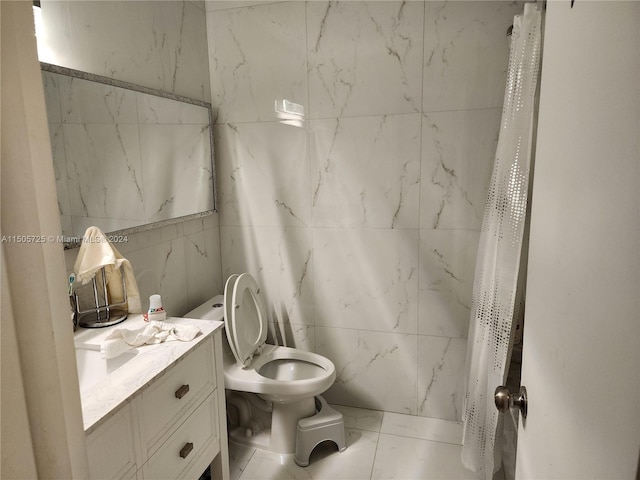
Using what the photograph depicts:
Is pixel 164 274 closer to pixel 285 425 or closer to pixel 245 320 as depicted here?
pixel 245 320

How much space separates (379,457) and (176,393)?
1202 millimetres

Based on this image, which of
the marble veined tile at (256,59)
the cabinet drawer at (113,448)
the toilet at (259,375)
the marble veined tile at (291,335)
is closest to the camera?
the cabinet drawer at (113,448)

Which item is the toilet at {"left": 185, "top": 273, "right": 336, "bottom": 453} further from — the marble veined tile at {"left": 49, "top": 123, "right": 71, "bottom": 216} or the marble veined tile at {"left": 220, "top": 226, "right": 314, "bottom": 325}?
the marble veined tile at {"left": 49, "top": 123, "right": 71, "bottom": 216}

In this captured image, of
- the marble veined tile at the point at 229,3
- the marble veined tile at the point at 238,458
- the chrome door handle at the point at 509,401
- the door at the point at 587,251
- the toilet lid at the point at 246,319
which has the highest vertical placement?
the marble veined tile at the point at 229,3

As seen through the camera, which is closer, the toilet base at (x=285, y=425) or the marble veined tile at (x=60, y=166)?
the marble veined tile at (x=60, y=166)

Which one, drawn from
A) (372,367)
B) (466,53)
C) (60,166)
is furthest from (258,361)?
(466,53)

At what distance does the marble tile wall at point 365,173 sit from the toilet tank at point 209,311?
0.30m

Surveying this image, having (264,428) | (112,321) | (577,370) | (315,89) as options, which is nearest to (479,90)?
(315,89)

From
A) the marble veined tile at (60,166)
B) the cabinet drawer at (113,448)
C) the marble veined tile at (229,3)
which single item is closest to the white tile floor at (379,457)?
the cabinet drawer at (113,448)

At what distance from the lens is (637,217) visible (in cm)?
41

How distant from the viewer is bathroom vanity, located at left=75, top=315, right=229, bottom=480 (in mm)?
1075

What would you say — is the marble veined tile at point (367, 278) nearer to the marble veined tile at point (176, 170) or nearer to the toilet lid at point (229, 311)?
the toilet lid at point (229, 311)

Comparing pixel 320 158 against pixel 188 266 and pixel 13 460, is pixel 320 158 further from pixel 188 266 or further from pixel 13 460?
pixel 13 460

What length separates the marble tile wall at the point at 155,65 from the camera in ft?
4.85
